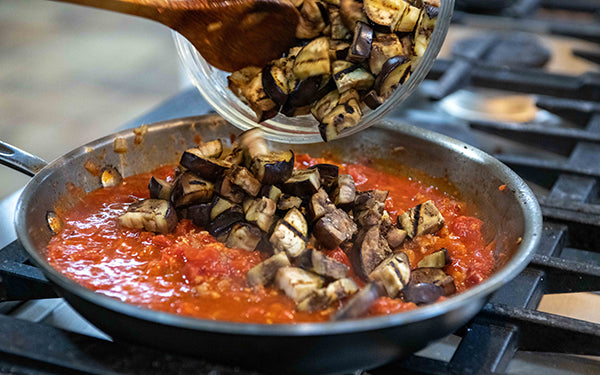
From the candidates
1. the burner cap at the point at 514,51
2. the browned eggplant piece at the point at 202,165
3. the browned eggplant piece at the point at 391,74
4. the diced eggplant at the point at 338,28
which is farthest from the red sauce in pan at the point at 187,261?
the burner cap at the point at 514,51

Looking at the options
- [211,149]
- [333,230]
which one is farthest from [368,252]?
[211,149]

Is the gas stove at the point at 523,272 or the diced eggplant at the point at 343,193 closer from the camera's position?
the gas stove at the point at 523,272

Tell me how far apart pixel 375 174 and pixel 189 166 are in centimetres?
60

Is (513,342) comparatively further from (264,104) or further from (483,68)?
(483,68)

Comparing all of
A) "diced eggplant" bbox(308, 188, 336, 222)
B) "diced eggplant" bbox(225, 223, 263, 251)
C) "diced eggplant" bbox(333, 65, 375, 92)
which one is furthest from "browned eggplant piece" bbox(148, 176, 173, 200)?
"diced eggplant" bbox(333, 65, 375, 92)

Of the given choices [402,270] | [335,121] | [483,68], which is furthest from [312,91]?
[483,68]

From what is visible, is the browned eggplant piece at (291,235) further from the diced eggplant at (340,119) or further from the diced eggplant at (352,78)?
the diced eggplant at (352,78)

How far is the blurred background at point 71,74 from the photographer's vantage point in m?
4.01

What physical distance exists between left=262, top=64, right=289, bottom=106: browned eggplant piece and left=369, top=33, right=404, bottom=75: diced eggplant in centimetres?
21

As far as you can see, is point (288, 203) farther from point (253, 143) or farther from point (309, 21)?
point (309, 21)

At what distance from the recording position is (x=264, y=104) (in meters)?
1.57

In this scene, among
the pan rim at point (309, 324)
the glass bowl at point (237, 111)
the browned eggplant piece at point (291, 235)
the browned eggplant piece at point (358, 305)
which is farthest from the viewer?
the glass bowl at point (237, 111)

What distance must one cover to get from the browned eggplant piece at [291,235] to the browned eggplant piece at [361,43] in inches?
15.6

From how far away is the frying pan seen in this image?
969 millimetres
